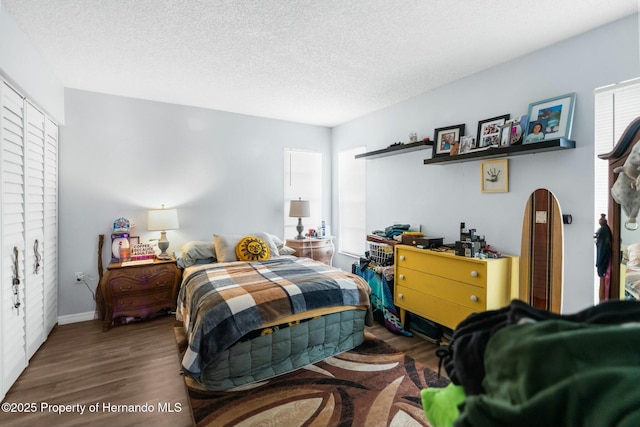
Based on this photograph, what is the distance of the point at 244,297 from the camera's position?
7.43 feet

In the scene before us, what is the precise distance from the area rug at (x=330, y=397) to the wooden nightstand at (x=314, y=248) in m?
2.01

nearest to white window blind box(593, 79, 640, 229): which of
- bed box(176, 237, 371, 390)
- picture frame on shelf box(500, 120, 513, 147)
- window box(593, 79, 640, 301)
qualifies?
window box(593, 79, 640, 301)

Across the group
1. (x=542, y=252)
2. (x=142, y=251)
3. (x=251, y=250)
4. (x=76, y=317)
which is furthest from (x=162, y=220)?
(x=542, y=252)

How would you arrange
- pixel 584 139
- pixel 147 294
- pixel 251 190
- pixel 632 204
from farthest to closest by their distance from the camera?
pixel 251 190, pixel 147 294, pixel 584 139, pixel 632 204

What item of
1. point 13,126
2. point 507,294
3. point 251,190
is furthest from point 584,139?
point 13,126

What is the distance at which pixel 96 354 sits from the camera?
2.64 meters

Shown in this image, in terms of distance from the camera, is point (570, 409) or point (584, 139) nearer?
point (570, 409)

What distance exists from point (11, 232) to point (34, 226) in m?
0.47

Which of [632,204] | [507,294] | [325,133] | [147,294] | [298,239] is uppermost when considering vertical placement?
[325,133]

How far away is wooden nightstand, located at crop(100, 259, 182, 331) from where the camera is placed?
10.3ft

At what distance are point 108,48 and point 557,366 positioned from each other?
3313 millimetres

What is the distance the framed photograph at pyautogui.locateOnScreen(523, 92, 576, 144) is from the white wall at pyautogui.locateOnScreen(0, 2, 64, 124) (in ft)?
12.2

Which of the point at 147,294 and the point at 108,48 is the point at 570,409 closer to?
the point at 108,48

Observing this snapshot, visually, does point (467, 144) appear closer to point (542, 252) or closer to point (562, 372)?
point (542, 252)
